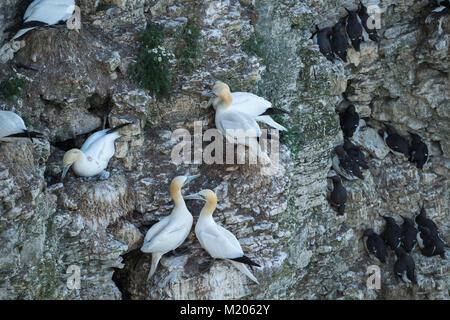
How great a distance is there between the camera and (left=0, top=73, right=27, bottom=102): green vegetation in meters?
7.01

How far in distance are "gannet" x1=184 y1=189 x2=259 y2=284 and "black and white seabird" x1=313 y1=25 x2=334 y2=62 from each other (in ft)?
12.3

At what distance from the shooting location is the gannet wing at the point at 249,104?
764cm

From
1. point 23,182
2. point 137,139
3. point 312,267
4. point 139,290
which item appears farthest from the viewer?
point 312,267

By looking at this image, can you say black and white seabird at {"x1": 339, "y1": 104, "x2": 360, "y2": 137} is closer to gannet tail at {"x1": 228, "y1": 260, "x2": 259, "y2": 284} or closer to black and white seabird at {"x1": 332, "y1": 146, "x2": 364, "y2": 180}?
black and white seabird at {"x1": 332, "y1": 146, "x2": 364, "y2": 180}

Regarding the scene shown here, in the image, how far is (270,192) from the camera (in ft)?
25.5

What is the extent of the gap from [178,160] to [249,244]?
131 cm

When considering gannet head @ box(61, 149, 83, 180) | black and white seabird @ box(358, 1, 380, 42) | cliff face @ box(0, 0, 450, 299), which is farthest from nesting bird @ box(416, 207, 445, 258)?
gannet head @ box(61, 149, 83, 180)

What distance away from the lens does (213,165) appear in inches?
309

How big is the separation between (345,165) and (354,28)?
2109 mm

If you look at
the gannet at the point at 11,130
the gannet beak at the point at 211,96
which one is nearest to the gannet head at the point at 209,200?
the gannet beak at the point at 211,96

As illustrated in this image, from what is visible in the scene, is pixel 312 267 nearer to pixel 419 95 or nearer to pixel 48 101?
pixel 419 95

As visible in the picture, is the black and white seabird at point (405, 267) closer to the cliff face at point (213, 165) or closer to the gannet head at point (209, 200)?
the cliff face at point (213, 165)

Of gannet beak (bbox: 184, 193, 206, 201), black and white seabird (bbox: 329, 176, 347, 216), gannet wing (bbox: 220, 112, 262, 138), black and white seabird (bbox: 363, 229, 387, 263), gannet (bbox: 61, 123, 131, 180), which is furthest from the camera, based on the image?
black and white seabird (bbox: 363, 229, 387, 263)

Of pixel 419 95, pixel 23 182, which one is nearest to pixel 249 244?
pixel 23 182
